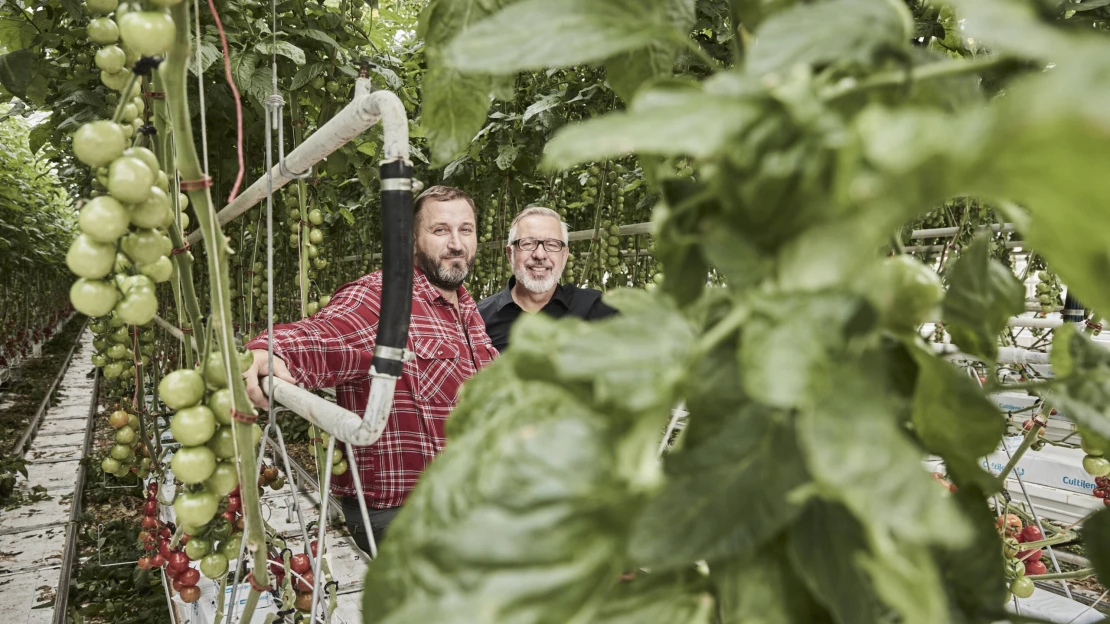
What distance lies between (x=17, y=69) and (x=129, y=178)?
1.41 m

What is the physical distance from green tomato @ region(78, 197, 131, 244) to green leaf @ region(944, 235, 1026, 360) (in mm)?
575

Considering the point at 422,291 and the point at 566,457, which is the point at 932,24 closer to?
the point at 422,291

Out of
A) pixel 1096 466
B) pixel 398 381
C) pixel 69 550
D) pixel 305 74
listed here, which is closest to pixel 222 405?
pixel 398 381

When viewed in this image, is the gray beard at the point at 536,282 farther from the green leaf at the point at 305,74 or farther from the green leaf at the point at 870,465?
the green leaf at the point at 870,465

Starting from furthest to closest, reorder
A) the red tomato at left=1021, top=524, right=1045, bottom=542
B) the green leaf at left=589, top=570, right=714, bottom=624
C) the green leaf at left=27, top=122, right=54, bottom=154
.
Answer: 1. the green leaf at left=27, top=122, right=54, bottom=154
2. the red tomato at left=1021, top=524, right=1045, bottom=542
3. the green leaf at left=589, top=570, right=714, bottom=624

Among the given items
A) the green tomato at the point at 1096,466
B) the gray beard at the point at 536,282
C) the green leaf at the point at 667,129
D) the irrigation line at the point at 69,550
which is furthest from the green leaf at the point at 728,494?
the irrigation line at the point at 69,550

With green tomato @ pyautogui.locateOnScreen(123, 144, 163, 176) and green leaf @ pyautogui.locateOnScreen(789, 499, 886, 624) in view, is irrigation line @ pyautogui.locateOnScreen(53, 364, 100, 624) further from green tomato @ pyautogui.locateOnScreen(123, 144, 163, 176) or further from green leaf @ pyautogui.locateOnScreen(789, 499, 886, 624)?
green leaf @ pyautogui.locateOnScreen(789, 499, 886, 624)

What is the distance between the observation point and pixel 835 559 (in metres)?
0.25

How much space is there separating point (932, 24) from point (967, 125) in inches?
55.8

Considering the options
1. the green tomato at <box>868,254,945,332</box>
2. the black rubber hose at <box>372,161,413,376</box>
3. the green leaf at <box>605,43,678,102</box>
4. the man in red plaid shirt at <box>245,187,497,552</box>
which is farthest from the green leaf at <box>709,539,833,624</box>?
the man in red plaid shirt at <box>245,187,497,552</box>

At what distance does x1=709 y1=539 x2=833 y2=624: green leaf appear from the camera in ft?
0.84

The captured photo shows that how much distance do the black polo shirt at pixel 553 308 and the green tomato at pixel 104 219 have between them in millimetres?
1967

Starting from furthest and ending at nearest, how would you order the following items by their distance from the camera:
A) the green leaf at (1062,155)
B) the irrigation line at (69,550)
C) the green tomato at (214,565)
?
the irrigation line at (69,550)
the green tomato at (214,565)
the green leaf at (1062,155)

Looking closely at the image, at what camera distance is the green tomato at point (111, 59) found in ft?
2.58
